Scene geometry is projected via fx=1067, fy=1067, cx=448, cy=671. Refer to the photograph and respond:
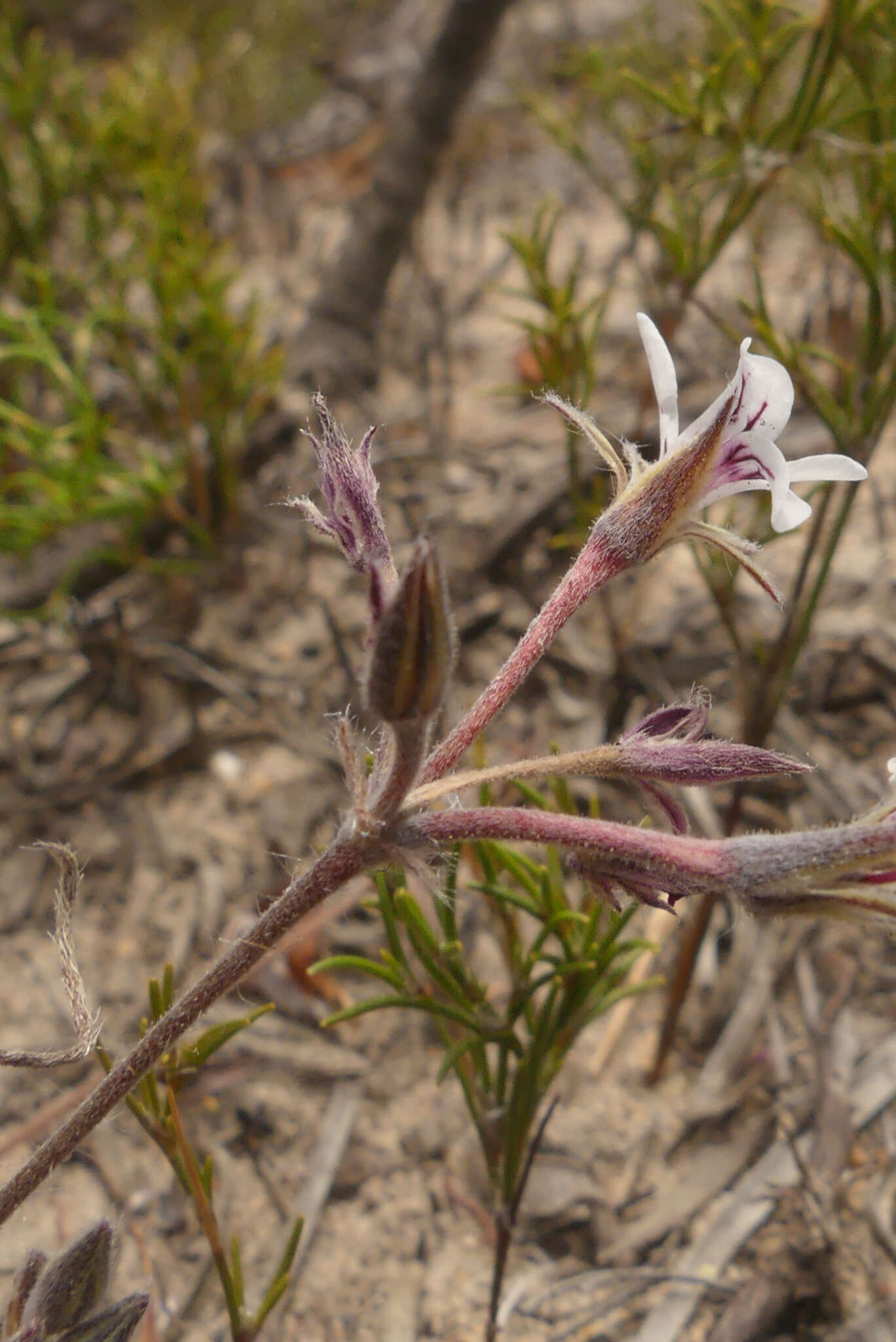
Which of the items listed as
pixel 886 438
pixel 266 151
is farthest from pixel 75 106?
pixel 886 438

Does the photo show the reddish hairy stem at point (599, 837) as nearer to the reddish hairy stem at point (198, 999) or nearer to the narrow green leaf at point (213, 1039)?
the reddish hairy stem at point (198, 999)

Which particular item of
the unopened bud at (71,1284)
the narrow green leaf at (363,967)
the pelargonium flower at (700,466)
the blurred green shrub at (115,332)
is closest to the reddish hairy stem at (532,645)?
the pelargonium flower at (700,466)

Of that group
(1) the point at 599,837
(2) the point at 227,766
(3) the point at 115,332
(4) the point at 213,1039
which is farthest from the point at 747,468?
(3) the point at 115,332

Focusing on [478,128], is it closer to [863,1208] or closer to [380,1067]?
[380,1067]

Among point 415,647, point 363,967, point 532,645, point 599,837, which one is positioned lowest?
point 363,967

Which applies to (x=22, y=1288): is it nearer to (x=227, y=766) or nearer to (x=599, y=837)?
(x=599, y=837)

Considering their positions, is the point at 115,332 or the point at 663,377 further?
the point at 115,332
